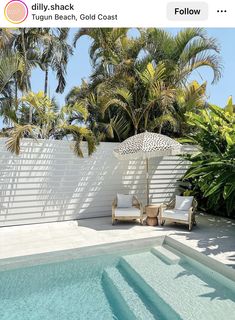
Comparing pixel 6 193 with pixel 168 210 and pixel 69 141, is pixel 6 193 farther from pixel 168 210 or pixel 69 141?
pixel 168 210

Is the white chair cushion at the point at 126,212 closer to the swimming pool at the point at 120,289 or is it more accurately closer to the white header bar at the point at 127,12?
the swimming pool at the point at 120,289

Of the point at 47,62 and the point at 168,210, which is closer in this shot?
the point at 168,210

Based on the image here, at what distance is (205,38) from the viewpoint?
10.7 metres

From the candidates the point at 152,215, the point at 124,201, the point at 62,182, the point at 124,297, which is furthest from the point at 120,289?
the point at 62,182

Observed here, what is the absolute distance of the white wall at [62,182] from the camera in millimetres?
8336

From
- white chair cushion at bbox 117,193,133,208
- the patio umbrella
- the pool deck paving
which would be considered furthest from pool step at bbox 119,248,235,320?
the patio umbrella

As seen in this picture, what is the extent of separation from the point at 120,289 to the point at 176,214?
3669 mm

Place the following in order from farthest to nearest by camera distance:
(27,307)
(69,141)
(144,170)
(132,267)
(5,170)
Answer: (144,170), (69,141), (5,170), (132,267), (27,307)

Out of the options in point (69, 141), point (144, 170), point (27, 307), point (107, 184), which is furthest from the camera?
point (144, 170)

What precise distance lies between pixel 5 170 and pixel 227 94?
27.0 feet

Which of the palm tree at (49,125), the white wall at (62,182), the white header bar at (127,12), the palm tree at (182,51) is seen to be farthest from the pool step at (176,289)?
the palm tree at (182,51)

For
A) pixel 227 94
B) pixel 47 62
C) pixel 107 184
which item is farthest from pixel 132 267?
pixel 47 62

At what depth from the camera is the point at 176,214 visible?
8.26m

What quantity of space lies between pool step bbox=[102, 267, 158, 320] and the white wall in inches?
144
